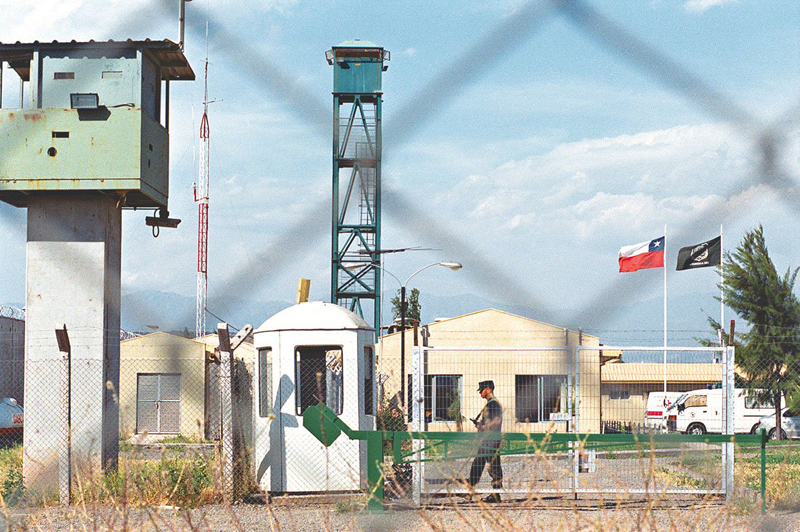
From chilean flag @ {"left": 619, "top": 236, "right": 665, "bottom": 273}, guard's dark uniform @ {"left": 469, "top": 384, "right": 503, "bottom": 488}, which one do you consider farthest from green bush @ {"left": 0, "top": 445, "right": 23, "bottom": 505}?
chilean flag @ {"left": 619, "top": 236, "right": 665, "bottom": 273}

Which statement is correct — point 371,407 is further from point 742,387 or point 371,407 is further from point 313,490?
point 742,387

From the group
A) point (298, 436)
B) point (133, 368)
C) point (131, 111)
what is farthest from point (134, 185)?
point (133, 368)

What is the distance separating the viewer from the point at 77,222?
828 cm

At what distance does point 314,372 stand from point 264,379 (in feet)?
1.90

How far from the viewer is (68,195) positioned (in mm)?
8414

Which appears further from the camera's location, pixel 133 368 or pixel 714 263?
pixel 133 368

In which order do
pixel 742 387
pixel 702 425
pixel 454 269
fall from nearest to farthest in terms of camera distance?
pixel 454 269 → pixel 742 387 → pixel 702 425

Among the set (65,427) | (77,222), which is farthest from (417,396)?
(77,222)

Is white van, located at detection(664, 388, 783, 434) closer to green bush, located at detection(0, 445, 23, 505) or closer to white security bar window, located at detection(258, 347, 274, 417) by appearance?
white security bar window, located at detection(258, 347, 274, 417)

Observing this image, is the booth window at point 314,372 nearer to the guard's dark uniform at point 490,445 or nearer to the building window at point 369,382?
the building window at point 369,382

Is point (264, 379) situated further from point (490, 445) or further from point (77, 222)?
point (490, 445)

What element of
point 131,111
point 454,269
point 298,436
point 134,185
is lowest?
point 298,436

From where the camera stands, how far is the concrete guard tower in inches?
213

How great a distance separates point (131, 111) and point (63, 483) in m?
4.67
